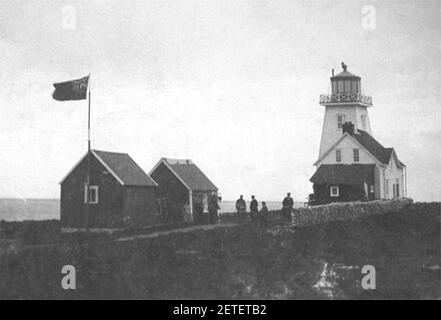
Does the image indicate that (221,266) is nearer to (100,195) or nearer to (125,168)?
(100,195)

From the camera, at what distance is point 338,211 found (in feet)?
107

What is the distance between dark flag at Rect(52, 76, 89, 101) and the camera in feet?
77.0

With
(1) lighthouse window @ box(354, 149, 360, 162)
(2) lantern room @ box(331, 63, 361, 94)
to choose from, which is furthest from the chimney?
(2) lantern room @ box(331, 63, 361, 94)

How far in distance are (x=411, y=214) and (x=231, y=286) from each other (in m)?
19.5

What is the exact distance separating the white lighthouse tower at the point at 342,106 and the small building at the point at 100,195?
743 inches

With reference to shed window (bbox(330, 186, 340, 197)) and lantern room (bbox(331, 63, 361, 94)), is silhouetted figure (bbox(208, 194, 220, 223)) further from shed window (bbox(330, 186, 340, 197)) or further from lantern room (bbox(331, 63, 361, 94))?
lantern room (bbox(331, 63, 361, 94))

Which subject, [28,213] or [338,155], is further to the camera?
[28,213]

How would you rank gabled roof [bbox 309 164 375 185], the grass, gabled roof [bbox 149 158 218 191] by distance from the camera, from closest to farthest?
the grass, gabled roof [bbox 149 158 218 191], gabled roof [bbox 309 164 375 185]

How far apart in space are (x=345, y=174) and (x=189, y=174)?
463 inches

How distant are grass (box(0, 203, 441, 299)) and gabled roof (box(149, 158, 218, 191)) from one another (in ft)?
33.9

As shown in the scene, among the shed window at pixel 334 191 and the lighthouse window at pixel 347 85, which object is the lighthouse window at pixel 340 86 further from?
the shed window at pixel 334 191

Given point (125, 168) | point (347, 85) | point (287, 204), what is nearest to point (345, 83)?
point (347, 85)

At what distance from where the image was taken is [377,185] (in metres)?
42.2

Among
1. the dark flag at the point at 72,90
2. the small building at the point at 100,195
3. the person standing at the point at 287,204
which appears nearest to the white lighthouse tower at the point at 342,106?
the person standing at the point at 287,204
